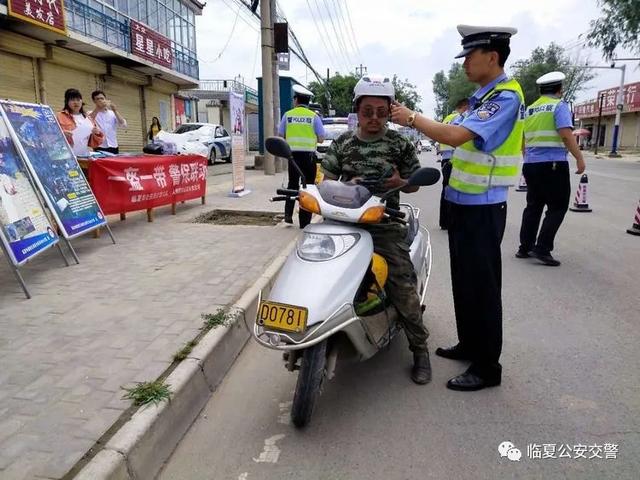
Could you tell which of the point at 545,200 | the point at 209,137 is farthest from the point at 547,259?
the point at 209,137

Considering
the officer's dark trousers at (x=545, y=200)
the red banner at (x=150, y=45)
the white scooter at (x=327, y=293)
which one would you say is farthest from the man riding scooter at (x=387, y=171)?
the red banner at (x=150, y=45)

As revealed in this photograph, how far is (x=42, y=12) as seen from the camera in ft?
43.3

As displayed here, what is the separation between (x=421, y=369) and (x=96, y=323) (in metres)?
2.32

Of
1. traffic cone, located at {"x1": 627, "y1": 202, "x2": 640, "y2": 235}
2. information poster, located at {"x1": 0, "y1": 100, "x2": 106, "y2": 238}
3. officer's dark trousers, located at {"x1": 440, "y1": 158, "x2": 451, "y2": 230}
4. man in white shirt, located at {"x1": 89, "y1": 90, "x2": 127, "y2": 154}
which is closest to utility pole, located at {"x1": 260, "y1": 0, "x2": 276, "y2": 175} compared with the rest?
man in white shirt, located at {"x1": 89, "y1": 90, "x2": 127, "y2": 154}

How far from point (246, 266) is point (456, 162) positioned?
290 cm

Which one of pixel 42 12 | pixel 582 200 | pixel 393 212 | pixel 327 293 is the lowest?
pixel 582 200

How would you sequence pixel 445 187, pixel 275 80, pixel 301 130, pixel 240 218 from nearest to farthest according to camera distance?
1. pixel 445 187
2. pixel 301 130
3. pixel 240 218
4. pixel 275 80

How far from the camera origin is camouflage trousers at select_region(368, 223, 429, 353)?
303 centimetres

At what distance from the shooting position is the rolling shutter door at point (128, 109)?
19.8 meters

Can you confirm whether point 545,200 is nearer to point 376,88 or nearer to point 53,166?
point 376,88

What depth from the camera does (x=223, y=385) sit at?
3301 mm

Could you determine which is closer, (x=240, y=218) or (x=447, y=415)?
(x=447, y=415)

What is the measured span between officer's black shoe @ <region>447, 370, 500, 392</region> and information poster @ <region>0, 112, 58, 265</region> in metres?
3.54

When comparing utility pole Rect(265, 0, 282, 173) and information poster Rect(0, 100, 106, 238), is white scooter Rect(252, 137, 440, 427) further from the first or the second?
utility pole Rect(265, 0, 282, 173)
